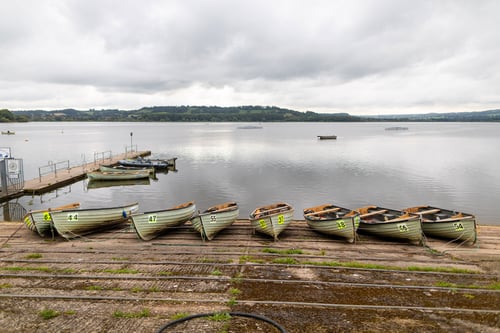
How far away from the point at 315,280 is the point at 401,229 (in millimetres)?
5814

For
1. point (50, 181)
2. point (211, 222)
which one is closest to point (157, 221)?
point (211, 222)

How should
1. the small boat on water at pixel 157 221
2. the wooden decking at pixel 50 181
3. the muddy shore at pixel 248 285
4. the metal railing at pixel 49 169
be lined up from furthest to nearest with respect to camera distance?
the metal railing at pixel 49 169
the wooden decking at pixel 50 181
the small boat on water at pixel 157 221
the muddy shore at pixel 248 285

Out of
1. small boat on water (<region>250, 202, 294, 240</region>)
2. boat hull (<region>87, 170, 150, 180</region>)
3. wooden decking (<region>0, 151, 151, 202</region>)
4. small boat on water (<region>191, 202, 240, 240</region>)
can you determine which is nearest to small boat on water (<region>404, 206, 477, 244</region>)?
small boat on water (<region>250, 202, 294, 240</region>)

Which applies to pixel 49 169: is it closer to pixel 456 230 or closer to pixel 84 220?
pixel 84 220

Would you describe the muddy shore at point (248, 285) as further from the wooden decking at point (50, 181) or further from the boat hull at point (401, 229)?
the wooden decking at point (50, 181)

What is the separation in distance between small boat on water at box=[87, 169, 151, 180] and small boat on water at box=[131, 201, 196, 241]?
23718 millimetres

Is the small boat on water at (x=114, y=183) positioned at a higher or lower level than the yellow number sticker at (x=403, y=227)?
lower

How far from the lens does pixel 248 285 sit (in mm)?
9078

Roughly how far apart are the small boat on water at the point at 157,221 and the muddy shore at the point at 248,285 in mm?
538

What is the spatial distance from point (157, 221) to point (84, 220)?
3086 mm

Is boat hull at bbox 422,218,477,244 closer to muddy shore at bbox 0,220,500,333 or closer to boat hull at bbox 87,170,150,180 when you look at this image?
muddy shore at bbox 0,220,500,333

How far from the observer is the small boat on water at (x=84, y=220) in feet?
45.5

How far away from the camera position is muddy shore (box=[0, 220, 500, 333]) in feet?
23.8

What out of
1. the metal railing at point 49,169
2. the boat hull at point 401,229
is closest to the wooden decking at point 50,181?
the metal railing at point 49,169
